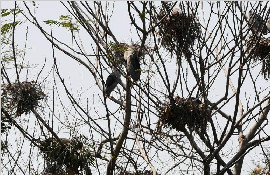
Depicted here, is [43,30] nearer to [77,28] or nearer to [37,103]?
[77,28]

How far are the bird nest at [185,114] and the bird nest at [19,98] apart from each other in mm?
2150

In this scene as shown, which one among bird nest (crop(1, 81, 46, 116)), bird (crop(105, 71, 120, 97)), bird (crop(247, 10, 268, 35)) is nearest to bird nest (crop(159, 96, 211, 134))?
bird (crop(247, 10, 268, 35))

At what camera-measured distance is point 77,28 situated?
167 inches

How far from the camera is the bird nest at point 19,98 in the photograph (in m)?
5.59

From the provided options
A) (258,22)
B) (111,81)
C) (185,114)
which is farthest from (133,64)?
(258,22)

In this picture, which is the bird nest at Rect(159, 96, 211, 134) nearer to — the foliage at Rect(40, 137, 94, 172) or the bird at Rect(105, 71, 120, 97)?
the bird at Rect(105, 71, 120, 97)

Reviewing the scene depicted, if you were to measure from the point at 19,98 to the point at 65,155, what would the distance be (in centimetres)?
96

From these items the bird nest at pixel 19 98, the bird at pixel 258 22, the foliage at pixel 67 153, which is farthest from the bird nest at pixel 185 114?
the bird nest at pixel 19 98

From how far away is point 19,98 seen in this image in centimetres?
561

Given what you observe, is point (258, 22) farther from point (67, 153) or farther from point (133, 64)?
point (67, 153)

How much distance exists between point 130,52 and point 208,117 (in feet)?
4.45

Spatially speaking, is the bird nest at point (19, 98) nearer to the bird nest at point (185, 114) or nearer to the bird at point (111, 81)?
the bird at point (111, 81)

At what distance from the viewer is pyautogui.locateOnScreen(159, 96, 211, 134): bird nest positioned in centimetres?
404

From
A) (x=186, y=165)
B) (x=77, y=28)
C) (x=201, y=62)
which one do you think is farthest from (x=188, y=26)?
(x=186, y=165)
